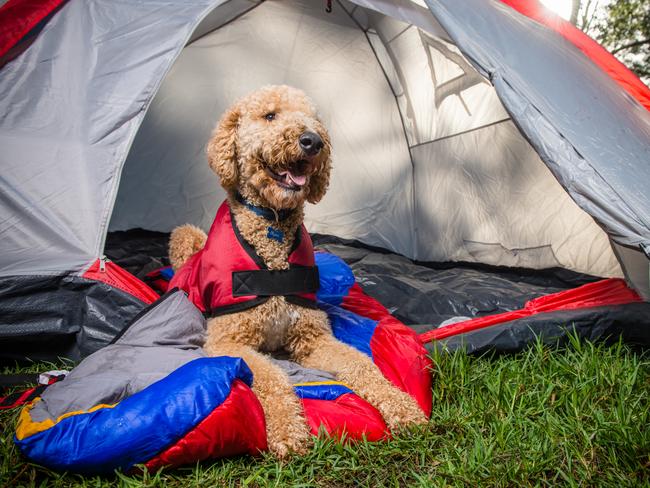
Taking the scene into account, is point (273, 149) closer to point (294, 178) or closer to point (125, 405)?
point (294, 178)

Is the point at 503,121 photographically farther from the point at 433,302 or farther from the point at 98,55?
the point at 98,55

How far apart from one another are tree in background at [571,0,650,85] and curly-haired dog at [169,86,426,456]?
8.59 m

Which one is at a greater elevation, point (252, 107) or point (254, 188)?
point (252, 107)

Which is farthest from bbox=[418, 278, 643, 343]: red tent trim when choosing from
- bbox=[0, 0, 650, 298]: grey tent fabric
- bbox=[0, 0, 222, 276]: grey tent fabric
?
bbox=[0, 0, 222, 276]: grey tent fabric

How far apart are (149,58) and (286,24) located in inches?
73.0

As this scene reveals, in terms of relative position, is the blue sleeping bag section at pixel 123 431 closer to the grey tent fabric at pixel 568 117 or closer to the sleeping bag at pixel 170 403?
the sleeping bag at pixel 170 403

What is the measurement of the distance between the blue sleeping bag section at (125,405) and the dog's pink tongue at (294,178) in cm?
72

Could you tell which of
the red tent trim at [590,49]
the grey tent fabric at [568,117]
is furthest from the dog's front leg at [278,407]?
the red tent trim at [590,49]

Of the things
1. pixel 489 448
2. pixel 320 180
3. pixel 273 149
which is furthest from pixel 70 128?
pixel 489 448

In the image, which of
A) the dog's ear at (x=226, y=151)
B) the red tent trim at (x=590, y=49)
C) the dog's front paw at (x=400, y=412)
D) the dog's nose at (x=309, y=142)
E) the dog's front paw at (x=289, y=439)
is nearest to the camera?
the dog's front paw at (x=289, y=439)

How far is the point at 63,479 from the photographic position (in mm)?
1391

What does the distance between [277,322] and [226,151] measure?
71cm

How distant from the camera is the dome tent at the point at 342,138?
86.0 inches

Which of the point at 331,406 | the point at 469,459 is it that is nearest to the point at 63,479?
the point at 331,406
